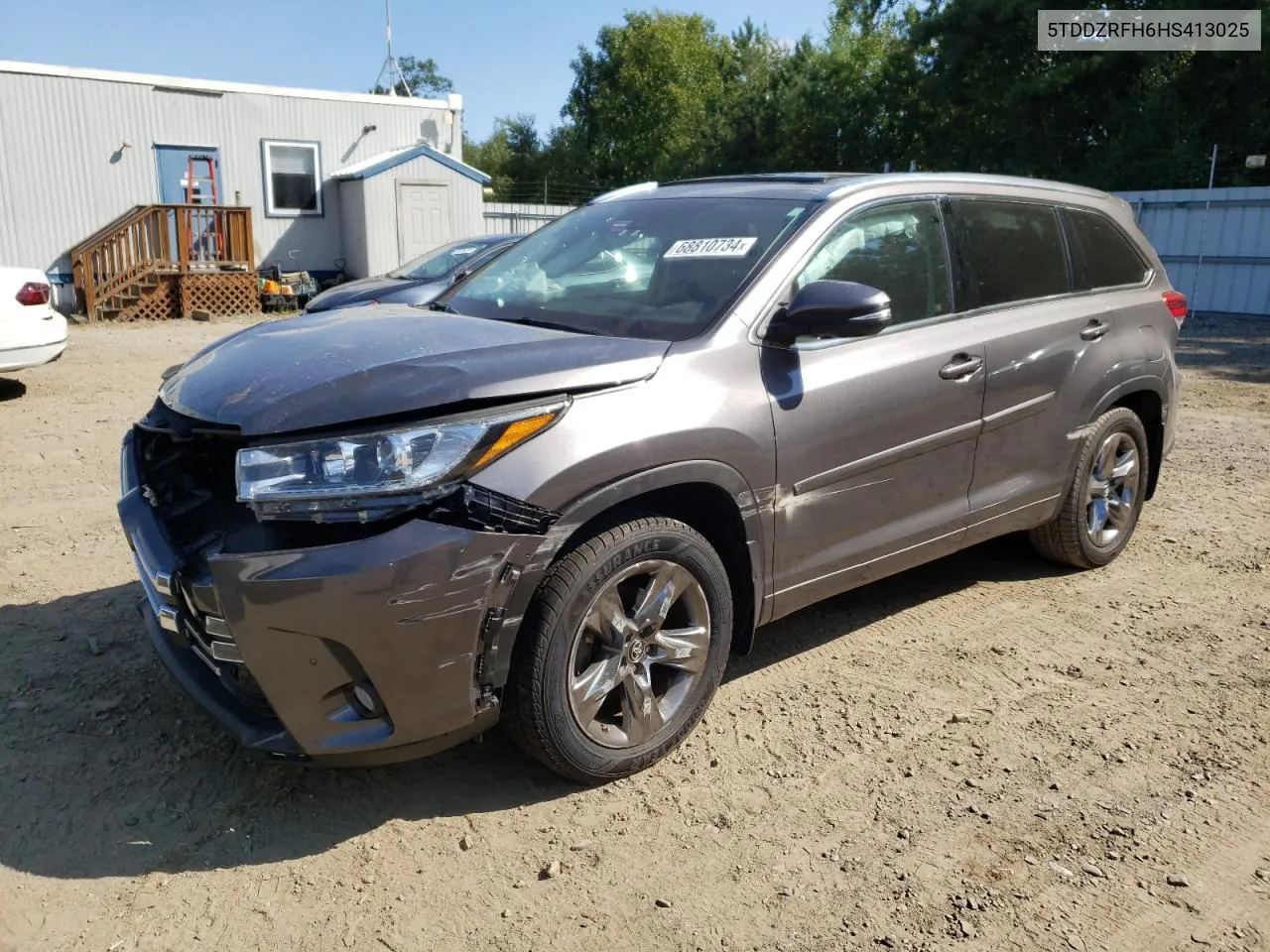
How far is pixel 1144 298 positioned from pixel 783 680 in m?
2.73

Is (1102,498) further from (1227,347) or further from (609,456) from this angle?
(1227,347)

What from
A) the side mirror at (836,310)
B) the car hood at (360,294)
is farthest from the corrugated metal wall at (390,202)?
the side mirror at (836,310)

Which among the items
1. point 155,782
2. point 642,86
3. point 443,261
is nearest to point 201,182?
point 443,261

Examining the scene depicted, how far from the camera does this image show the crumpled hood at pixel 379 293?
33.6 ft

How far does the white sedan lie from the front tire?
7765 mm

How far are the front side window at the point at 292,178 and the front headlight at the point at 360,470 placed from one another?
61.7ft

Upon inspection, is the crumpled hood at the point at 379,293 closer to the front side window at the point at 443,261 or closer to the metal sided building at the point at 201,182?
the front side window at the point at 443,261

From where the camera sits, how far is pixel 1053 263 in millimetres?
4633

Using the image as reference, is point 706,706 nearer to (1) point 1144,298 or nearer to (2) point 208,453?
(2) point 208,453

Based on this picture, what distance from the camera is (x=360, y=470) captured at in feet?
8.71

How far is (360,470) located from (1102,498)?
3734mm

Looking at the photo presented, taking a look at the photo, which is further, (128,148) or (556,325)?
(128,148)

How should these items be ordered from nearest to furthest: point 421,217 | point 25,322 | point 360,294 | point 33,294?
point 25,322 < point 33,294 < point 360,294 < point 421,217

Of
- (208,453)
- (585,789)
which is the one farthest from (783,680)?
(208,453)
